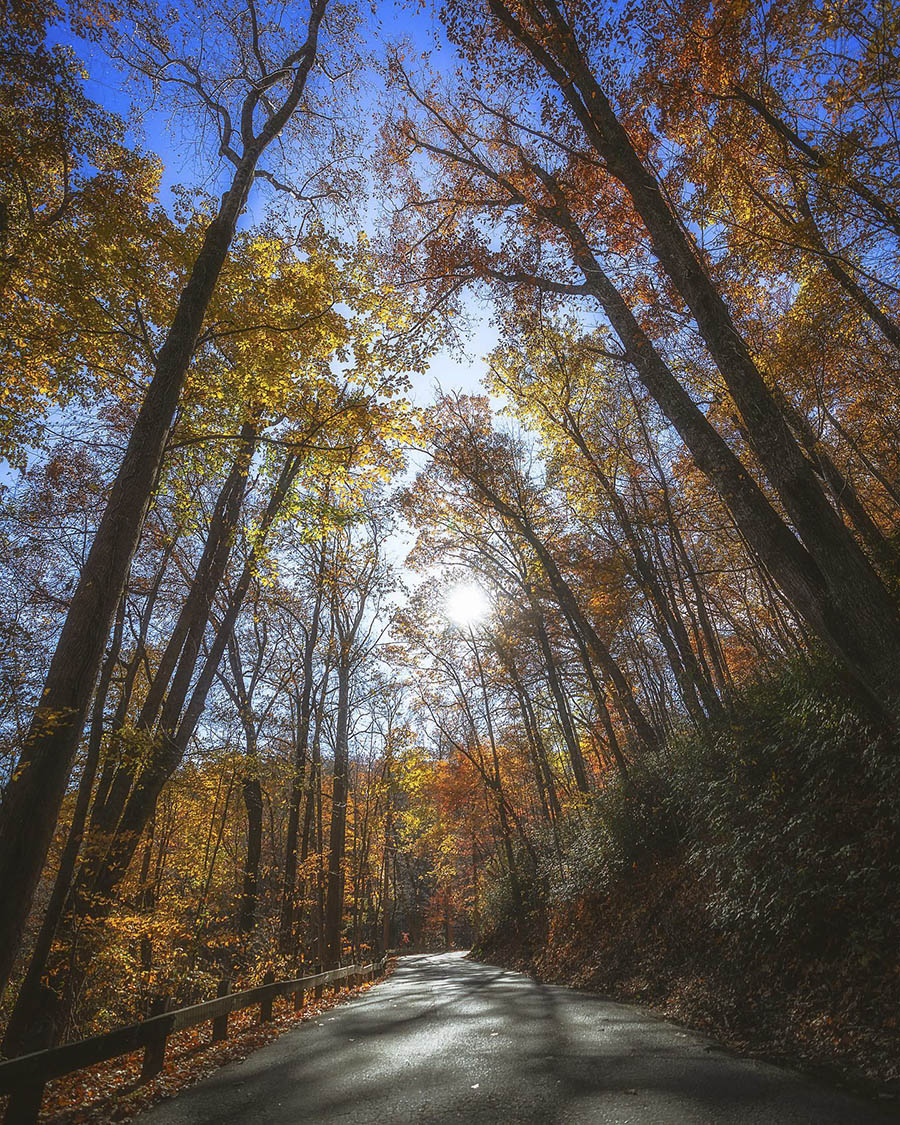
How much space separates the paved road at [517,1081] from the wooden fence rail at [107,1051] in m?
0.57

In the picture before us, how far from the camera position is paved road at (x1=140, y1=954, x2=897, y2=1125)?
9.75ft

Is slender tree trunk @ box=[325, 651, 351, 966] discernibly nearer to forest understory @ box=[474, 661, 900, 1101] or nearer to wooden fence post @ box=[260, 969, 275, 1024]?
wooden fence post @ box=[260, 969, 275, 1024]

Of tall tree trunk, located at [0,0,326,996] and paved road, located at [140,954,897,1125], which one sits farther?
tall tree trunk, located at [0,0,326,996]

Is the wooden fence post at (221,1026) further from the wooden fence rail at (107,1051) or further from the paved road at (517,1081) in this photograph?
the paved road at (517,1081)

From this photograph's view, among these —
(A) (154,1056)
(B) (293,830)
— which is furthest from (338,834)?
(A) (154,1056)

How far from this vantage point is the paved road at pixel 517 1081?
117 inches

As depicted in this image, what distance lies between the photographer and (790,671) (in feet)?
23.4

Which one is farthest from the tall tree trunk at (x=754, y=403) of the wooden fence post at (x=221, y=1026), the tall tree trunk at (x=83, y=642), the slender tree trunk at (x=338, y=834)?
the slender tree trunk at (x=338, y=834)

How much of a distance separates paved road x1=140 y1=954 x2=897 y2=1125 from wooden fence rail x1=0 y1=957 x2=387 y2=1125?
0.57 metres

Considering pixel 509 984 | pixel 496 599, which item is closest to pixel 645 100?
pixel 496 599

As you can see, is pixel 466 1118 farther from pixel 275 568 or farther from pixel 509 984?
pixel 509 984

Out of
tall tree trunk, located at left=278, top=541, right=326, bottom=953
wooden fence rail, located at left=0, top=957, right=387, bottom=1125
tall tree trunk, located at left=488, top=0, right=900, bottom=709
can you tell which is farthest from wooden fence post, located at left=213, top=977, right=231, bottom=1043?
tall tree trunk, located at left=488, top=0, right=900, bottom=709

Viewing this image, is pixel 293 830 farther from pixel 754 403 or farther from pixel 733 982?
pixel 754 403

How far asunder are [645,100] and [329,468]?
831cm
